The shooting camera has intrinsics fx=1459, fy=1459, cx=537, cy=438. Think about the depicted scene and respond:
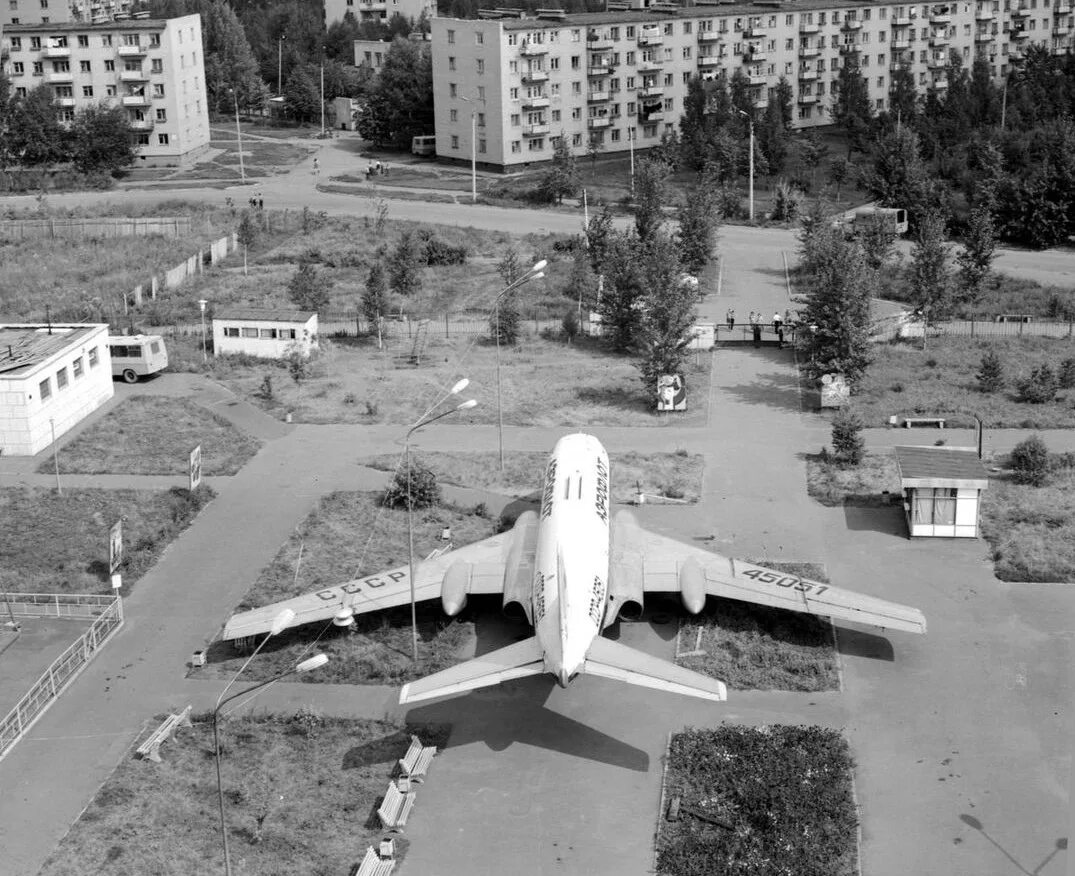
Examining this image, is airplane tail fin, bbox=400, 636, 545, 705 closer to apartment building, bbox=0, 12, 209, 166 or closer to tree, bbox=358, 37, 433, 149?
tree, bbox=358, 37, 433, 149

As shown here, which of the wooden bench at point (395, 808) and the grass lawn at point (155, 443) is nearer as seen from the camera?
the wooden bench at point (395, 808)

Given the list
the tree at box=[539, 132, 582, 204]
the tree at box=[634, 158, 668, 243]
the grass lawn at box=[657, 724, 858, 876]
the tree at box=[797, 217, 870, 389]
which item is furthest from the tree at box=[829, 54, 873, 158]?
the grass lawn at box=[657, 724, 858, 876]

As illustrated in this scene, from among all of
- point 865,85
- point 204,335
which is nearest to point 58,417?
point 204,335

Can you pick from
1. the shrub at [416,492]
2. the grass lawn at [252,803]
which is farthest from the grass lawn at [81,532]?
the grass lawn at [252,803]

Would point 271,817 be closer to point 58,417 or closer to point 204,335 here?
point 58,417

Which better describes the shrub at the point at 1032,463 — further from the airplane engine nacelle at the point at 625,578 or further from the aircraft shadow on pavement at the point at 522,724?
the aircraft shadow on pavement at the point at 522,724

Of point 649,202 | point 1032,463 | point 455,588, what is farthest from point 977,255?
point 455,588

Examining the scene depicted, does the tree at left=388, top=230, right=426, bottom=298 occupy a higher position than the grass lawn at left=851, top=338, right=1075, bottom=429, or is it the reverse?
the tree at left=388, top=230, right=426, bottom=298
